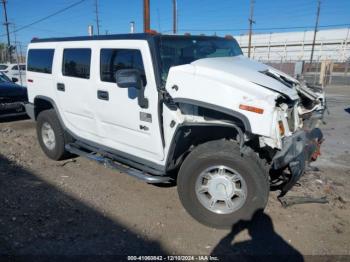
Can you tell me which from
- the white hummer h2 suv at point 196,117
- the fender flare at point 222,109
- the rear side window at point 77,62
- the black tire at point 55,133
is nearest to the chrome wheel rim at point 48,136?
the black tire at point 55,133

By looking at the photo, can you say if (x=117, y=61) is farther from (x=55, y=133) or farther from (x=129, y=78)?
(x=55, y=133)

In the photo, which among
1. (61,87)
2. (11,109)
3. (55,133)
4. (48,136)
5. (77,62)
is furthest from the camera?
(11,109)

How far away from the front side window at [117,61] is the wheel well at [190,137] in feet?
2.53

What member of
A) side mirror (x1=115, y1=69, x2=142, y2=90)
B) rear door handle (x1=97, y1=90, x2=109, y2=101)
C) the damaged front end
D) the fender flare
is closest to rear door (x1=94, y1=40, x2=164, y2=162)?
rear door handle (x1=97, y1=90, x2=109, y2=101)

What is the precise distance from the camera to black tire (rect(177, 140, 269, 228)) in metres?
3.20

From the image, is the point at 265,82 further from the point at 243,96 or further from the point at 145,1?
the point at 145,1

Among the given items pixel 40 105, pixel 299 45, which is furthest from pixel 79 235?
pixel 299 45

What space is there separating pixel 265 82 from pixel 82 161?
3.66 m

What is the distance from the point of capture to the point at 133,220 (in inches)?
144

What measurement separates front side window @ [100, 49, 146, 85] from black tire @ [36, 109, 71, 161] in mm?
1610

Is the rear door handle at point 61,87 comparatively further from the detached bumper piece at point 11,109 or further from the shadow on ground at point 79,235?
the detached bumper piece at point 11,109

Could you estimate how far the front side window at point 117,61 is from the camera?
371cm

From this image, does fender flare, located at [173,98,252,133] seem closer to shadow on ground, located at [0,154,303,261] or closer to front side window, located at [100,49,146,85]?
front side window, located at [100,49,146,85]

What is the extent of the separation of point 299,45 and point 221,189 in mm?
63228
